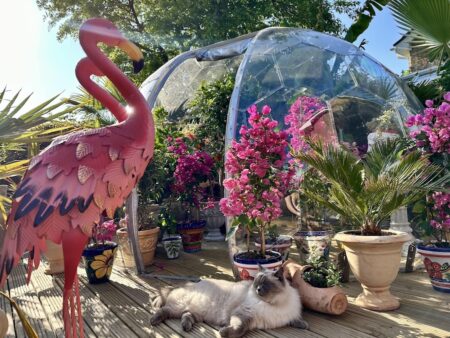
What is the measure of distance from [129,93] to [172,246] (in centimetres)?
405

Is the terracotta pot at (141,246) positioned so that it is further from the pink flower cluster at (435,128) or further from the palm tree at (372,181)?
the pink flower cluster at (435,128)

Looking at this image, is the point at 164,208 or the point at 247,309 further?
the point at 164,208

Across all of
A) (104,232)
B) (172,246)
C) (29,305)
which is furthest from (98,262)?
(172,246)

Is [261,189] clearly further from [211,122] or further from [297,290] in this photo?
[211,122]

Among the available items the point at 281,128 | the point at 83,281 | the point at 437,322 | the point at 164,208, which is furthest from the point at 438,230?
the point at 83,281

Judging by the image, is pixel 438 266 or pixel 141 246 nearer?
pixel 438 266

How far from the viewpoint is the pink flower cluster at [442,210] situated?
413cm

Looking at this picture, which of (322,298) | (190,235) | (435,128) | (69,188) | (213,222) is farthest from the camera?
(213,222)

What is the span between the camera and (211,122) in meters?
7.32

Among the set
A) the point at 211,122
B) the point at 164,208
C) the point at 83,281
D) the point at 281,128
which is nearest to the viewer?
the point at 83,281

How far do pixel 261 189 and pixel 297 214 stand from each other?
85.5 inches

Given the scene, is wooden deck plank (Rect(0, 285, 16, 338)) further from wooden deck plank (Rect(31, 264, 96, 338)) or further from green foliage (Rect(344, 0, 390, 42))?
green foliage (Rect(344, 0, 390, 42))

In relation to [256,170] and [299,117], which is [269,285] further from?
[299,117]

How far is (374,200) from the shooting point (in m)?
3.64
